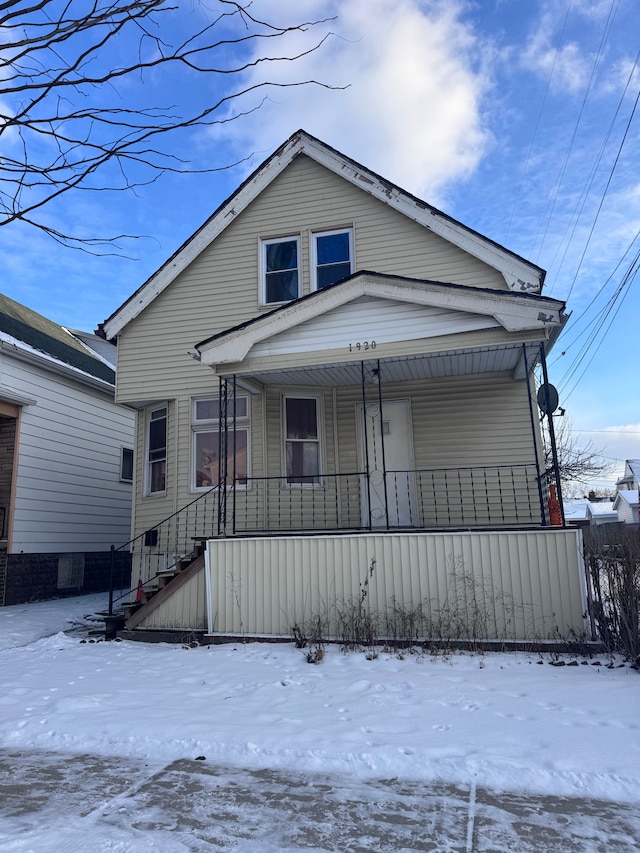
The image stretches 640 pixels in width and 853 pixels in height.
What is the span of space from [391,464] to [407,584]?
10.5 feet

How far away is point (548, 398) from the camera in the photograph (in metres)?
8.09

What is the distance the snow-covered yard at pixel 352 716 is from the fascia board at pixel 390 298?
4.09 meters

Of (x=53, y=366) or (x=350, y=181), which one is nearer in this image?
(x=350, y=181)

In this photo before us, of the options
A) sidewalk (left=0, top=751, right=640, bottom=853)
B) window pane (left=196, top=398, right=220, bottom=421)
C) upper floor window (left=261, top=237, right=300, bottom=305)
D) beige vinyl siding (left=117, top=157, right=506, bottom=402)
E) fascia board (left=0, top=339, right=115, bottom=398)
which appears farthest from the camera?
fascia board (left=0, top=339, right=115, bottom=398)

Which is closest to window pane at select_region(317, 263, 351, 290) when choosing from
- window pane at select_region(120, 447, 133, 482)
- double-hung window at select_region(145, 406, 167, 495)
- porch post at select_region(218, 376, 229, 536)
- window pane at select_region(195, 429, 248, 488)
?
porch post at select_region(218, 376, 229, 536)

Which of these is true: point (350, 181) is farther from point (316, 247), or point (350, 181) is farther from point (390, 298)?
point (390, 298)

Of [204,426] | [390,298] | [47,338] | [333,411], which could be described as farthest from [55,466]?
[390,298]

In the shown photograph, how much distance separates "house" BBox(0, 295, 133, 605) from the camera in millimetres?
12523

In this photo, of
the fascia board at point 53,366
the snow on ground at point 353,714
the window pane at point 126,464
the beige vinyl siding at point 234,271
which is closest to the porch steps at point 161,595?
the snow on ground at point 353,714

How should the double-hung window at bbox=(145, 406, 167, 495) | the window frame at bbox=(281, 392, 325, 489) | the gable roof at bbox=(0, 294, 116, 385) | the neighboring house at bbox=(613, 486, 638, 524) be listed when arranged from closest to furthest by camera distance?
the window frame at bbox=(281, 392, 325, 489) < the double-hung window at bbox=(145, 406, 167, 495) < the gable roof at bbox=(0, 294, 116, 385) < the neighboring house at bbox=(613, 486, 638, 524)

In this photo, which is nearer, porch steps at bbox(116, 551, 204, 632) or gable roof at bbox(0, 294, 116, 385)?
porch steps at bbox(116, 551, 204, 632)

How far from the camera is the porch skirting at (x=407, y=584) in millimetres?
7020

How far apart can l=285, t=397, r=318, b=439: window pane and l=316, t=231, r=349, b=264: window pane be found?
2723 millimetres

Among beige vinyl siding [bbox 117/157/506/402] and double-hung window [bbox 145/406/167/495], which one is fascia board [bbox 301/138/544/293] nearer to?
beige vinyl siding [bbox 117/157/506/402]
